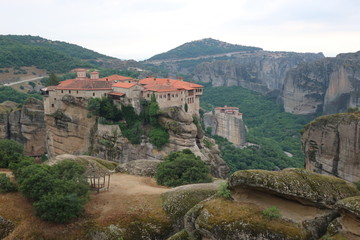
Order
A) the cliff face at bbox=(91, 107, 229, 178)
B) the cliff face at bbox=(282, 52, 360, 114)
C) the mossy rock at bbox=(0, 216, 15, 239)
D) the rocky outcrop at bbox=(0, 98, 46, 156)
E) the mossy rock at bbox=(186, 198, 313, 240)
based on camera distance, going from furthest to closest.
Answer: the cliff face at bbox=(282, 52, 360, 114), the rocky outcrop at bbox=(0, 98, 46, 156), the cliff face at bbox=(91, 107, 229, 178), the mossy rock at bbox=(0, 216, 15, 239), the mossy rock at bbox=(186, 198, 313, 240)

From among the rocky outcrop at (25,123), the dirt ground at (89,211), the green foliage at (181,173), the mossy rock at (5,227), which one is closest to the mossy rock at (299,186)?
the dirt ground at (89,211)

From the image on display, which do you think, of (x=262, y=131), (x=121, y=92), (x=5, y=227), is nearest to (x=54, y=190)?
(x=5, y=227)

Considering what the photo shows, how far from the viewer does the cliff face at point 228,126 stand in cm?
8212

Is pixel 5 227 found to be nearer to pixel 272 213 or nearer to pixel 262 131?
pixel 272 213

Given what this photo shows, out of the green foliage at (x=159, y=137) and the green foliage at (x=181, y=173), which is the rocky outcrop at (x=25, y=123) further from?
the green foliage at (x=181, y=173)

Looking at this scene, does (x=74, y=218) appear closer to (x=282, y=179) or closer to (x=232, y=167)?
(x=282, y=179)

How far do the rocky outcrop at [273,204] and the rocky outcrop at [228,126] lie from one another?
66910 mm

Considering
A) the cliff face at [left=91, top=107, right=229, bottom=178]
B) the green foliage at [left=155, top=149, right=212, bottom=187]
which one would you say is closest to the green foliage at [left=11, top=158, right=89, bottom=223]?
the green foliage at [left=155, top=149, right=212, bottom=187]

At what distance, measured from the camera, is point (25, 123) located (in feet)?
187

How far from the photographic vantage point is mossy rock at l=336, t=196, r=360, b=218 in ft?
40.8

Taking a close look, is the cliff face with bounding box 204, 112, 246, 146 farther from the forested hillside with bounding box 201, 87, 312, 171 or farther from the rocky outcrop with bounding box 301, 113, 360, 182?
the rocky outcrop with bounding box 301, 113, 360, 182

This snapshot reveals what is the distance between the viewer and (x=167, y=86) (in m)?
52.6

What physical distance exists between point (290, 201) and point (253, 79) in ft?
448

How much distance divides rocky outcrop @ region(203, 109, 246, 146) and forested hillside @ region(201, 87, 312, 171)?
9.08 feet
